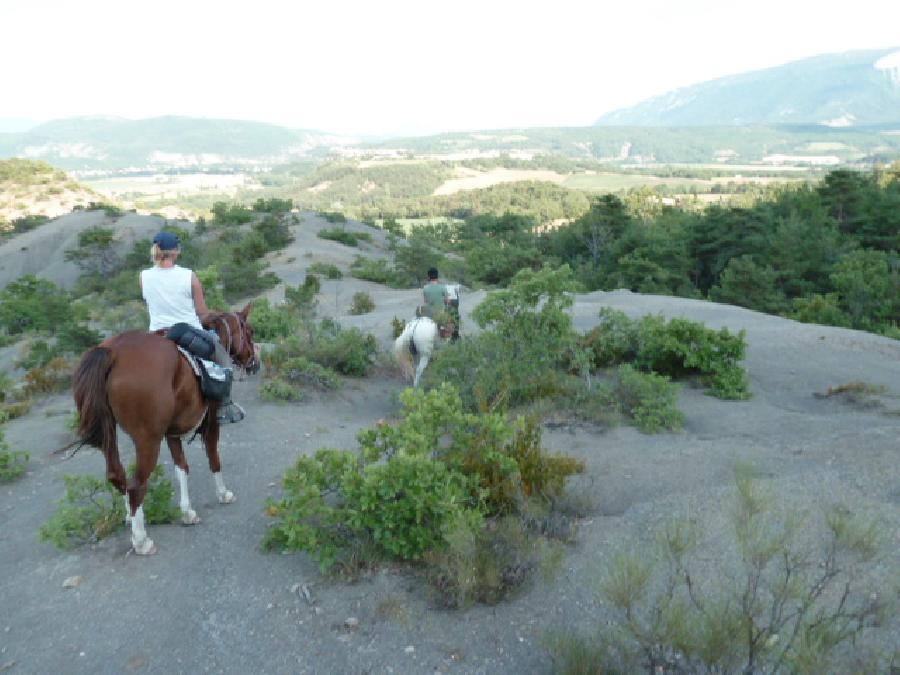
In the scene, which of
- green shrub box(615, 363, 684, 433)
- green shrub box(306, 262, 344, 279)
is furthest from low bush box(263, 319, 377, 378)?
green shrub box(306, 262, 344, 279)

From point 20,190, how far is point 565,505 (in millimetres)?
69942

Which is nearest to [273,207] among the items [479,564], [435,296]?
[435,296]

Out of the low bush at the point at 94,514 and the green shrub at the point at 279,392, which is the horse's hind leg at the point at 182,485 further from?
the green shrub at the point at 279,392

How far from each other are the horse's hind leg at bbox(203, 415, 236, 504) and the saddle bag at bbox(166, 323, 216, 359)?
0.65 m

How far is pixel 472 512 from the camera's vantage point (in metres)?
4.12

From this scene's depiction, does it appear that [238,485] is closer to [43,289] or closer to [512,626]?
[512,626]

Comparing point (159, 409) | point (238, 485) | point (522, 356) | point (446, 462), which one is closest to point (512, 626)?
point (446, 462)

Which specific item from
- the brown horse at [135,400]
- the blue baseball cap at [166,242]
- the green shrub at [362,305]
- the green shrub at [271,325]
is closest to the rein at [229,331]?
the brown horse at [135,400]

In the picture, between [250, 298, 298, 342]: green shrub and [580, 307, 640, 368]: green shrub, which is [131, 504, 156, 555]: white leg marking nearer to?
[580, 307, 640, 368]: green shrub

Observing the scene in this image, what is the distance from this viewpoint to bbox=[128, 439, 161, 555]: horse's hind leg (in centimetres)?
437

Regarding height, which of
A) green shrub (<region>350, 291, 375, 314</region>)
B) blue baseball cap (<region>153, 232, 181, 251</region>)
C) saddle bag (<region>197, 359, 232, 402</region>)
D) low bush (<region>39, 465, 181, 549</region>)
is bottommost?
green shrub (<region>350, 291, 375, 314</region>)

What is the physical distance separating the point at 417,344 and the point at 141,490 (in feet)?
15.6

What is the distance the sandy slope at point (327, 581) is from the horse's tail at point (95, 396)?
0.93 metres

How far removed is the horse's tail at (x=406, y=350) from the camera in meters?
8.72
